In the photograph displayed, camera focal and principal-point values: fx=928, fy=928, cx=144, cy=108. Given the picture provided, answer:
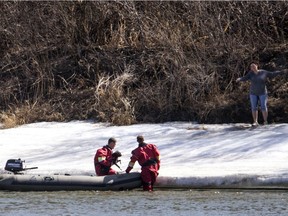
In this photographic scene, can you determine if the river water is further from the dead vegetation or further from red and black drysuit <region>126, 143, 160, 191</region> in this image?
the dead vegetation

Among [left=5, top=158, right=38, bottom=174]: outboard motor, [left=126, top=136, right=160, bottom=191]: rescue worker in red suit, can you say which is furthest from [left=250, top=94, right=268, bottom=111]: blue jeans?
[left=5, top=158, right=38, bottom=174]: outboard motor

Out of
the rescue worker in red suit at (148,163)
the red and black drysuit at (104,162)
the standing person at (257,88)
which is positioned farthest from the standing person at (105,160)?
the standing person at (257,88)

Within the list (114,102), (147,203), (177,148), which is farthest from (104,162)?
(114,102)

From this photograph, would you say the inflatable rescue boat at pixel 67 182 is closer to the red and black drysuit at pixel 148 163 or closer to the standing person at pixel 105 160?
the red and black drysuit at pixel 148 163

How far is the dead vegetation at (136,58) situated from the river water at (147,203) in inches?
301

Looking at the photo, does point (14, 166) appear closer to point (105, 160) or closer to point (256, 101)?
point (105, 160)

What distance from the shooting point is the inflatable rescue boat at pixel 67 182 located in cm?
1847

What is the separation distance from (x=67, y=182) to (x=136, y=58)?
35.8 feet

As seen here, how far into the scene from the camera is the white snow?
1858cm

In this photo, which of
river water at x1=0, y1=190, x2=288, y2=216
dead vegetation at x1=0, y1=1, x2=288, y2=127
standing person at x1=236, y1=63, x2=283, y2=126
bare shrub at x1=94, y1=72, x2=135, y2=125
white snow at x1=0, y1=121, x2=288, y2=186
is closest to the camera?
river water at x1=0, y1=190, x2=288, y2=216

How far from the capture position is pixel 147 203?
1650cm

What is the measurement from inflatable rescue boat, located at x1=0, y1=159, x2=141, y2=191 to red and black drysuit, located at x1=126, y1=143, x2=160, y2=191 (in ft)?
0.73

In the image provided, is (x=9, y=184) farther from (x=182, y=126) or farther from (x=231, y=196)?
(x=182, y=126)

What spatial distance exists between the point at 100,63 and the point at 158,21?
2.24 m
